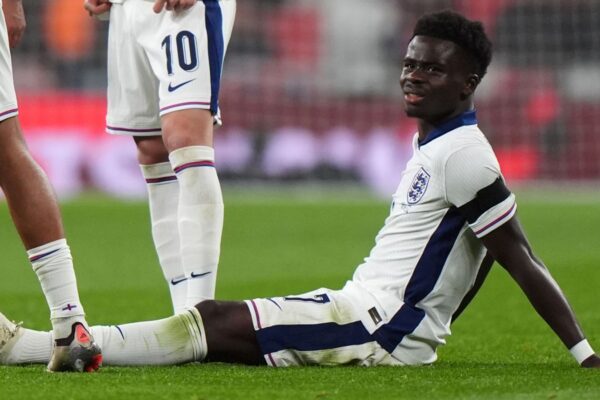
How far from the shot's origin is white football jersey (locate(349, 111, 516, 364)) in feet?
13.5

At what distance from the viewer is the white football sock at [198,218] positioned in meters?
4.56

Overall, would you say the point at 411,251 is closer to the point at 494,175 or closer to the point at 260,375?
the point at 494,175

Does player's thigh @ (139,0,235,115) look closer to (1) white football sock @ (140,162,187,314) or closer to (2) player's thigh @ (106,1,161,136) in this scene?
(2) player's thigh @ (106,1,161,136)

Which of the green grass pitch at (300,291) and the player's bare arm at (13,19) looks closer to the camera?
the green grass pitch at (300,291)

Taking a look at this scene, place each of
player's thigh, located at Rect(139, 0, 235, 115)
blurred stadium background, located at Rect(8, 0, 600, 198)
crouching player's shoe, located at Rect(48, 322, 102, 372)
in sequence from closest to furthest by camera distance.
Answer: crouching player's shoe, located at Rect(48, 322, 102, 372)
player's thigh, located at Rect(139, 0, 235, 115)
blurred stadium background, located at Rect(8, 0, 600, 198)

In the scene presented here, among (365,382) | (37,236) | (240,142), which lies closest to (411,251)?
(365,382)

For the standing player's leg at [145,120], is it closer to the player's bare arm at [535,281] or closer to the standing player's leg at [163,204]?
the standing player's leg at [163,204]

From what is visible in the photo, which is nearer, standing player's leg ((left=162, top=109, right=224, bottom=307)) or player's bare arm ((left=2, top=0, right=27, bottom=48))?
player's bare arm ((left=2, top=0, right=27, bottom=48))

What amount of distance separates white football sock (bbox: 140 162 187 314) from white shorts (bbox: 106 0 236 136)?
17 cm

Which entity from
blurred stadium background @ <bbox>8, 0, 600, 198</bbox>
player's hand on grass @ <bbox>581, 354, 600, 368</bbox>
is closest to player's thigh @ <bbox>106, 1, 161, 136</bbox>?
player's hand on grass @ <bbox>581, 354, 600, 368</bbox>

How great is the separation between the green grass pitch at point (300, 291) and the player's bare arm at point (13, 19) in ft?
3.88

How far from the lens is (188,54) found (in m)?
4.80

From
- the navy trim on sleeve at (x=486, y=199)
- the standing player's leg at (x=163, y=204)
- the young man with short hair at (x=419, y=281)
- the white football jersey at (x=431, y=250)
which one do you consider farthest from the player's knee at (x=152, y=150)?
the navy trim on sleeve at (x=486, y=199)

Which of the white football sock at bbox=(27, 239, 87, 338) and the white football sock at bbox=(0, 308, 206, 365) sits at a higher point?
the white football sock at bbox=(27, 239, 87, 338)
